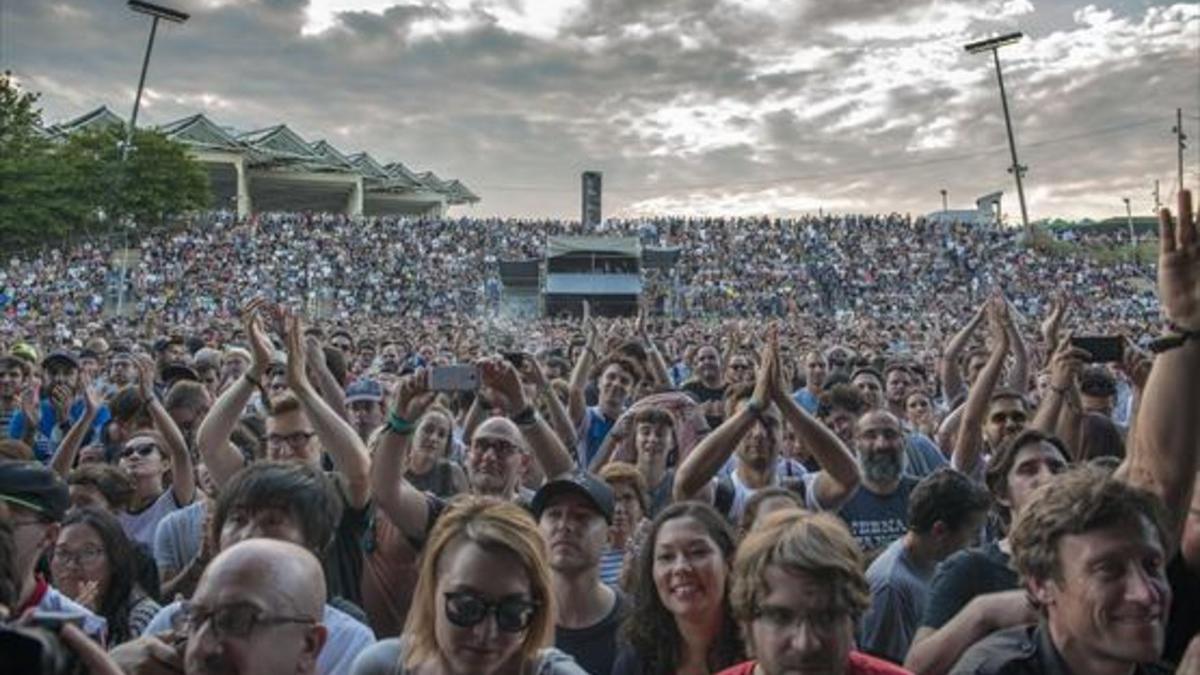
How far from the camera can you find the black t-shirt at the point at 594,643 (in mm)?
3273

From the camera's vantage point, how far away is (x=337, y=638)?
294cm

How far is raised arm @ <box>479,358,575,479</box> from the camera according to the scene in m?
4.38

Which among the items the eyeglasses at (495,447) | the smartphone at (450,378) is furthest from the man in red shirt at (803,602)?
the eyeglasses at (495,447)

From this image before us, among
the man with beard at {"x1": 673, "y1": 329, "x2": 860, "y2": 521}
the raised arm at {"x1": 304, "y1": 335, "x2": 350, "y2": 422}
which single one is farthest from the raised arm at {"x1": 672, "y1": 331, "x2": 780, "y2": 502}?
the raised arm at {"x1": 304, "y1": 335, "x2": 350, "y2": 422}

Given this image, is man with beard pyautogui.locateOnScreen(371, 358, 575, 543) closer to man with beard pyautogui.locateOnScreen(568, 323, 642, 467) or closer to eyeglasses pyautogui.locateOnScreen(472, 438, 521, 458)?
eyeglasses pyautogui.locateOnScreen(472, 438, 521, 458)

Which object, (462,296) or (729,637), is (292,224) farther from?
(729,637)

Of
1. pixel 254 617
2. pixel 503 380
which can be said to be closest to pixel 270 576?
Result: pixel 254 617

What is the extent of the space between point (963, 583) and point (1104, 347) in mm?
1902

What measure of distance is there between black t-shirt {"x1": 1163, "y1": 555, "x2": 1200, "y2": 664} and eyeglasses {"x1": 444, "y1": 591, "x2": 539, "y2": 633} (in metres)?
1.64

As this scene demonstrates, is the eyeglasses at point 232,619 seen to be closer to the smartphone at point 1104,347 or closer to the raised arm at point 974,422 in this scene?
the smartphone at point 1104,347

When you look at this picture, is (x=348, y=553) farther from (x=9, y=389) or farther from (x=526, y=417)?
(x=9, y=389)

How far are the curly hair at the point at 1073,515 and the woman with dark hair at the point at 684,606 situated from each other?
3.07ft

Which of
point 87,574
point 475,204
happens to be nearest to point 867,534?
point 87,574

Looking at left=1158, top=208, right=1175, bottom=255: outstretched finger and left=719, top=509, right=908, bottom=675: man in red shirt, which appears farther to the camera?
left=1158, top=208, right=1175, bottom=255: outstretched finger
